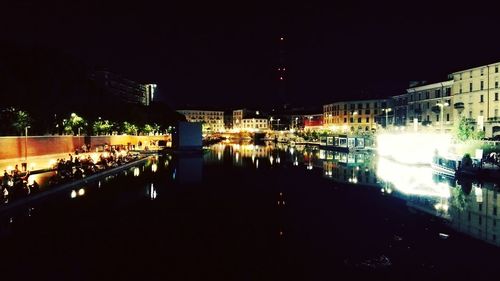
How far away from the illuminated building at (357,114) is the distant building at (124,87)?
61.3 meters

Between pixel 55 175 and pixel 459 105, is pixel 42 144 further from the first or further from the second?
pixel 459 105

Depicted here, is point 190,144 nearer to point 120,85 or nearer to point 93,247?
point 93,247

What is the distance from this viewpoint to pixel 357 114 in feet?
410

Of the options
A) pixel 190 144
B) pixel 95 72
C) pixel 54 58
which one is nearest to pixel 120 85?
pixel 95 72

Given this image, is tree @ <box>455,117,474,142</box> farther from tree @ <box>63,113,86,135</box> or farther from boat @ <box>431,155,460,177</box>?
tree @ <box>63,113,86,135</box>

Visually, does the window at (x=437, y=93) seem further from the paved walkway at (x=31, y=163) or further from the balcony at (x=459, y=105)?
the paved walkway at (x=31, y=163)

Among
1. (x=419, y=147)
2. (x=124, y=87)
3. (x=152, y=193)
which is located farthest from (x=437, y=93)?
(x=124, y=87)

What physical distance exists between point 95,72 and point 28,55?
3473 inches

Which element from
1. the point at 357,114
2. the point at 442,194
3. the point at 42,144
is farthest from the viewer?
the point at 357,114

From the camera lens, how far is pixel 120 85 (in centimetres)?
14412

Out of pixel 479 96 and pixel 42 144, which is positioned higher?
pixel 479 96

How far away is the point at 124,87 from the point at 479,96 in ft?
365

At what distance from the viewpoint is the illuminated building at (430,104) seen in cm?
7575

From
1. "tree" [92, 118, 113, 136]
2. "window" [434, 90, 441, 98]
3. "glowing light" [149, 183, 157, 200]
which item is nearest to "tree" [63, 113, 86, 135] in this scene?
"tree" [92, 118, 113, 136]
